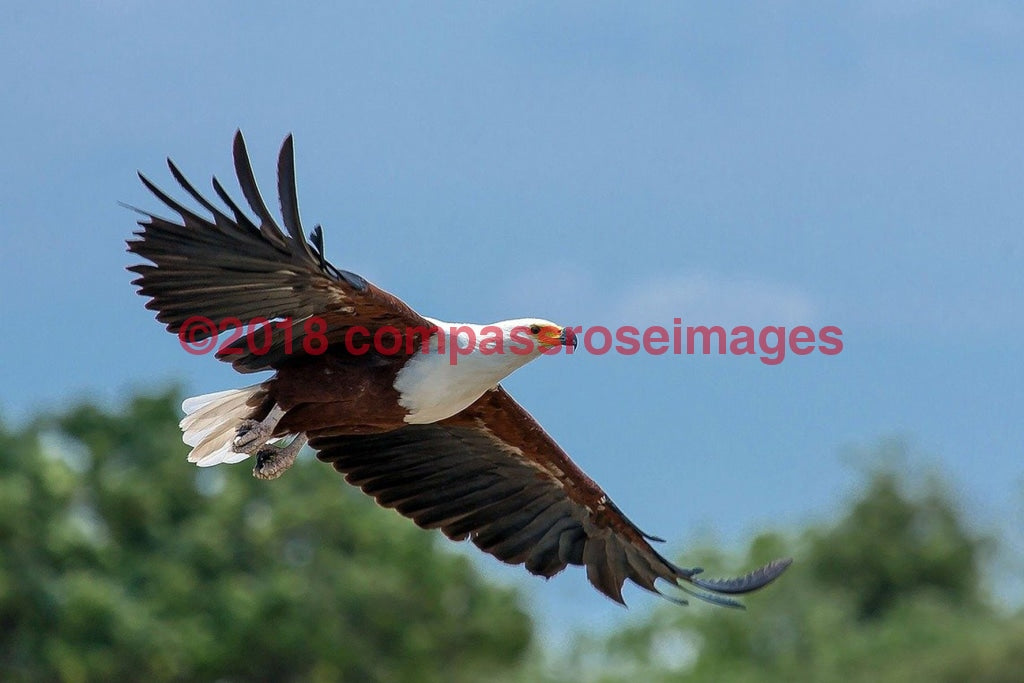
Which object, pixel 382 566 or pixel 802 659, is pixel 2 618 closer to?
pixel 382 566

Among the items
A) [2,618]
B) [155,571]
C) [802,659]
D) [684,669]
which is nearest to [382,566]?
[155,571]

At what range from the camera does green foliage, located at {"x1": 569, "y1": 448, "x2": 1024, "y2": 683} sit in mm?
27547

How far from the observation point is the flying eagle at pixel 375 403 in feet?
23.1

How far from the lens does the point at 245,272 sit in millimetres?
7133

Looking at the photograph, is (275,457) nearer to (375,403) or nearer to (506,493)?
(375,403)

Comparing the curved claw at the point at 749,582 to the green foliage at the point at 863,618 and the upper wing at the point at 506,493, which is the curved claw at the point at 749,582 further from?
the green foliage at the point at 863,618

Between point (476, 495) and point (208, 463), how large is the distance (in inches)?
64.9

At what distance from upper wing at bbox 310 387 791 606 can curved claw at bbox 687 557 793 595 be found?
0.70 ft

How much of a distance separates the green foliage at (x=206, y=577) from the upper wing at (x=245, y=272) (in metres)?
14.1

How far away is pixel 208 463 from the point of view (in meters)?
8.57

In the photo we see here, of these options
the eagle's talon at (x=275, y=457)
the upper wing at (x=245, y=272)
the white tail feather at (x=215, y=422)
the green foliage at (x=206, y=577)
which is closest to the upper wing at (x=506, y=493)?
the eagle's talon at (x=275, y=457)

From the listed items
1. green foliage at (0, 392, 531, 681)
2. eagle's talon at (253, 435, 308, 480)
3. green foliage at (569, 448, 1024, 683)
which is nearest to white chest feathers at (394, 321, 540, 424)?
eagle's talon at (253, 435, 308, 480)

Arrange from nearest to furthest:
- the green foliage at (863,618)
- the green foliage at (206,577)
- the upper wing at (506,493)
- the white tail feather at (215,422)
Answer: the white tail feather at (215,422), the upper wing at (506,493), the green foliage at (206,577), the green foliage at (863,618)

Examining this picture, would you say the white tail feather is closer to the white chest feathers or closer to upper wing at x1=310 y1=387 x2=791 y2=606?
upper wing at x1=310 y1=387 x2=791 y2=606
